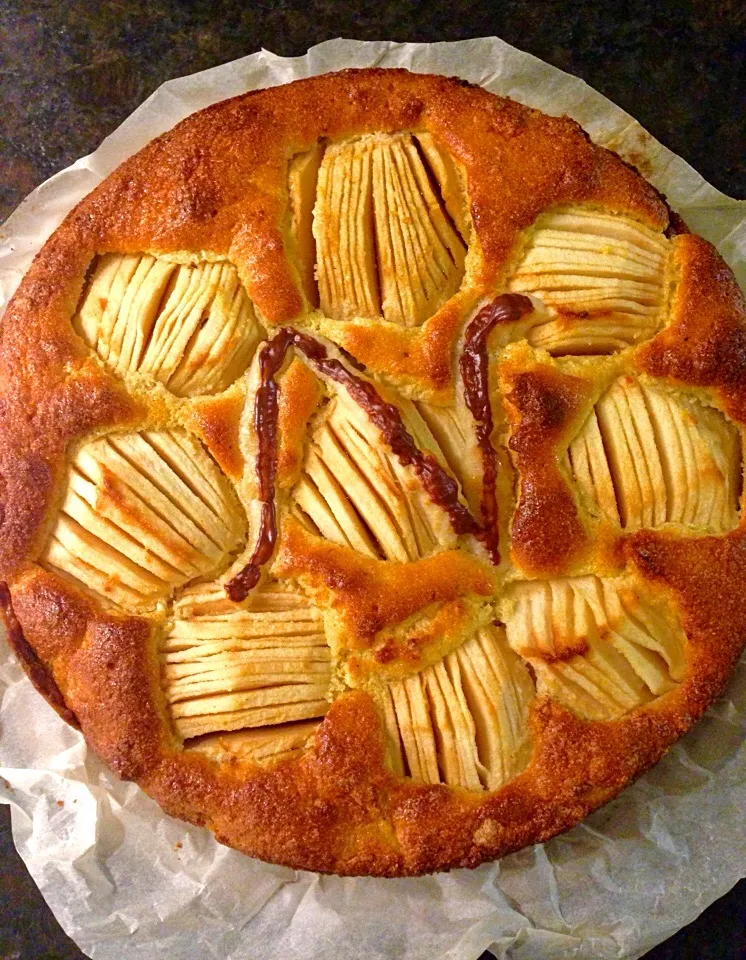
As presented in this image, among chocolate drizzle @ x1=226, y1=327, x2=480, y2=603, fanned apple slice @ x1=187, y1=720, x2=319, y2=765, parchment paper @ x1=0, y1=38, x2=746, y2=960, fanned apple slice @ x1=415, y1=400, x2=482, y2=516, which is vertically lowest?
parchment paper @ x1=0, y1=38, x2=746, y2=960

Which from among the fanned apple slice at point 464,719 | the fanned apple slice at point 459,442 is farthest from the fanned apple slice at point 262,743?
the fanned apple slice at point 459,442

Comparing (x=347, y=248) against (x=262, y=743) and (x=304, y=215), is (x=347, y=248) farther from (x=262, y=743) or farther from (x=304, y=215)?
(x=262, y=743)

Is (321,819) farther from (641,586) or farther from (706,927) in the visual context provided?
(706,927)

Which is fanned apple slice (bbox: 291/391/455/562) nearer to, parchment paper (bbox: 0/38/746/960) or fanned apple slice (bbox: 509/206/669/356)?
fanned apple slice (bbox: 509/206/669/356)

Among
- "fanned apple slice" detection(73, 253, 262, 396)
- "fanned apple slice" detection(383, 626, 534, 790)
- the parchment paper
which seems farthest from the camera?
the parchment paper

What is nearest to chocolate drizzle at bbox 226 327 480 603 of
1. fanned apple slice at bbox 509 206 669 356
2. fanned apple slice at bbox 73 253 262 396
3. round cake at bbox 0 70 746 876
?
round cake at bbox 0 70 746 876

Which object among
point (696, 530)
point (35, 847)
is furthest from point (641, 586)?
point (35, 847)

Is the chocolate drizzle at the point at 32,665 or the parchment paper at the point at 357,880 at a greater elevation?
the chocolate drizzle at the point at 32,665

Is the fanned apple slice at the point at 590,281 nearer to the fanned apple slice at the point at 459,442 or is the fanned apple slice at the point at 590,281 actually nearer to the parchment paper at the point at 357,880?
the fanned apple slice at the point at 459,442
